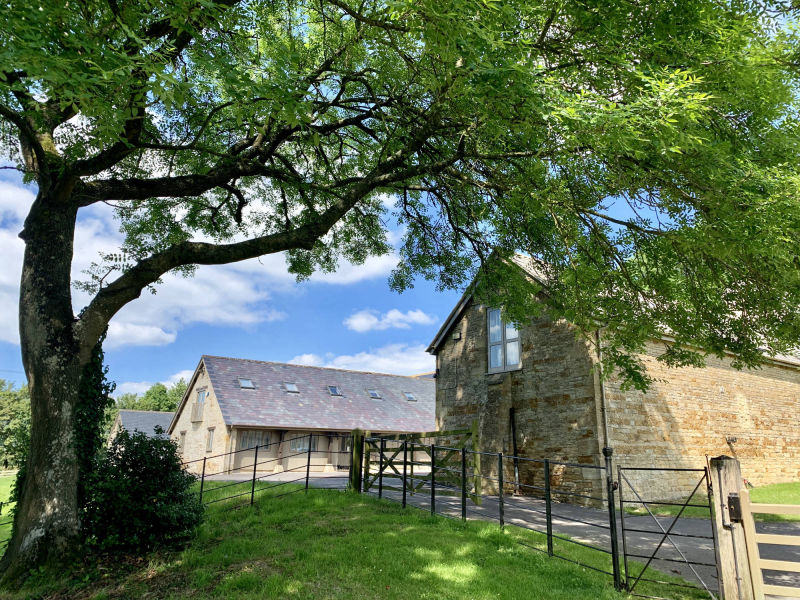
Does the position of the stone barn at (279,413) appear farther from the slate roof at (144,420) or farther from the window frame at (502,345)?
the window frame at (502,345)

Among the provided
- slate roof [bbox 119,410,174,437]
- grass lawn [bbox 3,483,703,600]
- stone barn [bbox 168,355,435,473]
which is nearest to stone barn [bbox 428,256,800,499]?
grass lawn [bbox 3,483,703,600]

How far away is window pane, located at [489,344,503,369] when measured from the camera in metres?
15.9

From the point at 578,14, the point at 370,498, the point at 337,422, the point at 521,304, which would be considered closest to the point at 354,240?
the point at 521,304

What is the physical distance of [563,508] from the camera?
12062 mm

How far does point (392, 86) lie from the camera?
9.43 metres

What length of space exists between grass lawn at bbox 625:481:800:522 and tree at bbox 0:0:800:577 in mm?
4568

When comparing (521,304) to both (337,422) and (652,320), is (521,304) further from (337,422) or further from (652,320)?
(337,422)

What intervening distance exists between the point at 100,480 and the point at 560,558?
22.1 feet

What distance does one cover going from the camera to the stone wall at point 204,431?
2594 centimetres

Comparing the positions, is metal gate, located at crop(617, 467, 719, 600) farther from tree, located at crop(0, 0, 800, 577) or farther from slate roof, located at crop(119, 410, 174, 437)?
slate roof, located at crop(119, 410, 174, 437)

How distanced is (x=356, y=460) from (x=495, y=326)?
6820 millimetres

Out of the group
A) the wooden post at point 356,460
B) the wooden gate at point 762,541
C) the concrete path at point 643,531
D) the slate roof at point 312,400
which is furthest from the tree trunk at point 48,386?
the slate roof at point 312,400

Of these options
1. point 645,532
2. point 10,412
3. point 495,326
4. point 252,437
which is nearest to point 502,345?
point 495,326

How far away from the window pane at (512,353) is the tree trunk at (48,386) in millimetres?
11629
